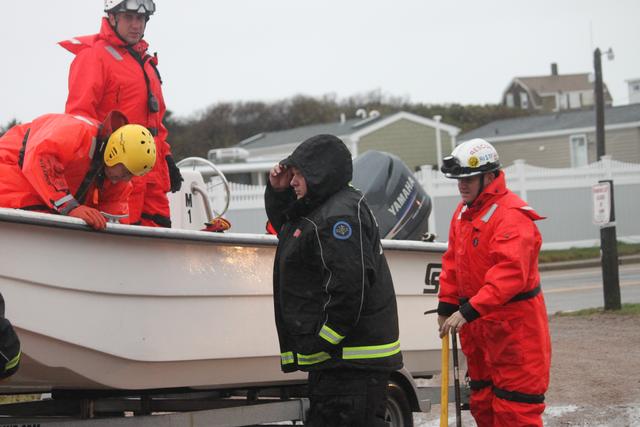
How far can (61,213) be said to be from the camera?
525 cm

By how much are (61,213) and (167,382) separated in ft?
3.65

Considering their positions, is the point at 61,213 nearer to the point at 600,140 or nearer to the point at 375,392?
the point at 375,392

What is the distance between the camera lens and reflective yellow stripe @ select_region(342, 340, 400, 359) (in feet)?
15.0

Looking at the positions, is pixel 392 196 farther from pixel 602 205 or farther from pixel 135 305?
pixel 602 205

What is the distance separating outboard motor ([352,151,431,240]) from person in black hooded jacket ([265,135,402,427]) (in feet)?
9.00

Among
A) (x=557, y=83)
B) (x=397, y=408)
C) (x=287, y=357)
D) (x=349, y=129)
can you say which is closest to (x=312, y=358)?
(x=287, y=357)

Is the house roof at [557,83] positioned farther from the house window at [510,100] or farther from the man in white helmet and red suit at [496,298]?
the man in white helmet and red suit at [496,298]

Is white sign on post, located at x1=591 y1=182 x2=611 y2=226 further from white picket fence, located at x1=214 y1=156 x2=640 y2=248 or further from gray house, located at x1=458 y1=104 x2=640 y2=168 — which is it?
gray house, located at x1=458 y1=104 x2=640 y2=168

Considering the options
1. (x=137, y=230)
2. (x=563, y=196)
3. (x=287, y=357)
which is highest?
(x=137, y=230)

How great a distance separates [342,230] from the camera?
14.9ft

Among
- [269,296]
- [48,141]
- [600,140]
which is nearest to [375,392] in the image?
[269,296]

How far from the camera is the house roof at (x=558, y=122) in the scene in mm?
39969

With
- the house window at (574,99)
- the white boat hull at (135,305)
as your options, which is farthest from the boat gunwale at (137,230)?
the house window at (574,99)

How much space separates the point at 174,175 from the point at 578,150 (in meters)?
36.0
